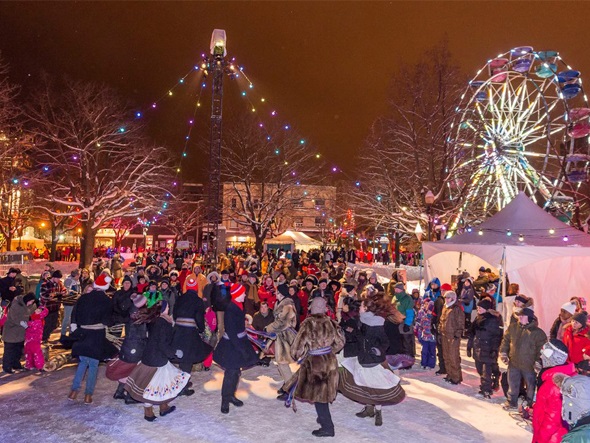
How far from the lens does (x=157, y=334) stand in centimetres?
606

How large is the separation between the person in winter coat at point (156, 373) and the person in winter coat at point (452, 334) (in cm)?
457

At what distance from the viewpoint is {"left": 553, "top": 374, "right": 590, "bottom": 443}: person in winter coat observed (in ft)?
10.6

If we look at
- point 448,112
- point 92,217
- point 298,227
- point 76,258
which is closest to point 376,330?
point 448,112

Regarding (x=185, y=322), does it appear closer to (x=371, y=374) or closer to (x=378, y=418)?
(x=371, y=374)

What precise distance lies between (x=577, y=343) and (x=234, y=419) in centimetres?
454

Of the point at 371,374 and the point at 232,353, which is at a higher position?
the point at 232,353

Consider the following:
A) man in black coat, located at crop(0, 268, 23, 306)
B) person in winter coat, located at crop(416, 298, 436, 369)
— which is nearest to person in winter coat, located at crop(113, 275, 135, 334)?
man in black coat, located at crop(0, 268, 23, 306)

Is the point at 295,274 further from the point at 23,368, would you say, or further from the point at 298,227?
the point at 298,227

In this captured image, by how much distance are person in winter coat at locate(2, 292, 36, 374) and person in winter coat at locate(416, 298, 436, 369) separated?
716 cm

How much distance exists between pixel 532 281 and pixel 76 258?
35485 millimetres

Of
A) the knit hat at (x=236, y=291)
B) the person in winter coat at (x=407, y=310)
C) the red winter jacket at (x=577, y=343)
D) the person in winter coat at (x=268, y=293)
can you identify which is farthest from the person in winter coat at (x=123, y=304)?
the red winter jacket at (x=577, y=343)

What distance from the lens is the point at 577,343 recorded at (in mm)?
6133

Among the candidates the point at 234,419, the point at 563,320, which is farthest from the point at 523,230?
the point at 234,419

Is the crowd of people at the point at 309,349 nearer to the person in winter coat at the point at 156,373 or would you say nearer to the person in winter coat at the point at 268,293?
the person in winter coat at the point at 156,373
